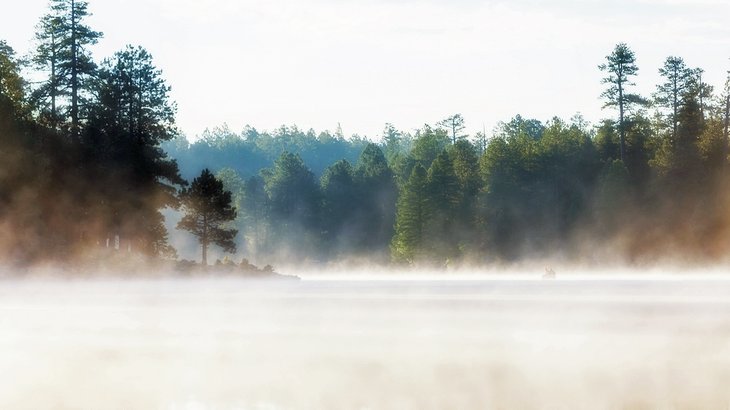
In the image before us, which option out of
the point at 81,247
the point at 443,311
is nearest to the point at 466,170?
the point at 81,247

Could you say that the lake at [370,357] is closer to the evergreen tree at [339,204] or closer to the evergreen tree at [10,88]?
the evergreen tree at [10,88]

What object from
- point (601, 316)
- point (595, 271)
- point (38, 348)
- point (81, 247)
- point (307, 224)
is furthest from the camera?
point (307, 224)

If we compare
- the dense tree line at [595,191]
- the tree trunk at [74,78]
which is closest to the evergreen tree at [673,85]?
the dense tree line at [595,191]

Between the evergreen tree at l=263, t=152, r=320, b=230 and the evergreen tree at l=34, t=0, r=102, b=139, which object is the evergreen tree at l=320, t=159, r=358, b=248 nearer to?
the evergreen tree at l=263, t=152, r=320, b=230

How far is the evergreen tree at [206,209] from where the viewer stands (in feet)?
286

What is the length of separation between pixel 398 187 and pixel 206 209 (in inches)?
2832

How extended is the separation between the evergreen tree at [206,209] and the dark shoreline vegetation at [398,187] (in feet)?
0.46

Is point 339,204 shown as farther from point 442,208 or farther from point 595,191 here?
point 595,191

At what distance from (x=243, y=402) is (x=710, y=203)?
307ft

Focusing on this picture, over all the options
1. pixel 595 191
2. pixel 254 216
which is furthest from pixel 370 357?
pixel 254 216

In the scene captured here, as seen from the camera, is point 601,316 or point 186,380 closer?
point 186,380

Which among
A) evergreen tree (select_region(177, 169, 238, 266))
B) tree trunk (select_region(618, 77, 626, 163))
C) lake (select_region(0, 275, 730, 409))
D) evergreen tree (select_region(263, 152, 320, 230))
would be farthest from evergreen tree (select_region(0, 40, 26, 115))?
evergreen tree (select_region(263, 152, 320, 230))

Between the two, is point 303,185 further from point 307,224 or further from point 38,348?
point 38,348

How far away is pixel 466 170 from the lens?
127938 millimetres
